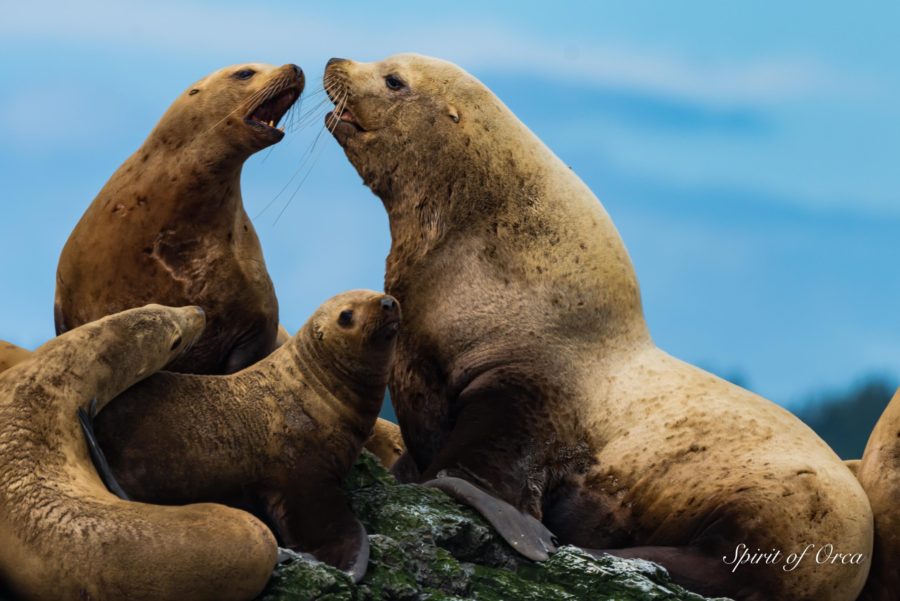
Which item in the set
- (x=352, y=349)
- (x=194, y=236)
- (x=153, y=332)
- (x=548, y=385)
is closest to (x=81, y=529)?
(x=153, y=332)

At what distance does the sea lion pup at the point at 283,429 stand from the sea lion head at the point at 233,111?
1.29m

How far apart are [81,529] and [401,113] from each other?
414cm

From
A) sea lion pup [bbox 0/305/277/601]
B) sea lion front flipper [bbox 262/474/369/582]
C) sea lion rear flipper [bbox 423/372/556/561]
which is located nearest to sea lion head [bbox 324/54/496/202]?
sea lion rear flipper [bbox 423/372/556/561]

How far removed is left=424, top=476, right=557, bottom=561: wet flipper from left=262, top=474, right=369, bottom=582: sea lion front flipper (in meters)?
0.88

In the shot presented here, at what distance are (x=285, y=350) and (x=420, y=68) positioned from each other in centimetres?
261

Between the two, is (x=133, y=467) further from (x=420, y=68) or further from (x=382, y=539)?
(x=420, y=68)

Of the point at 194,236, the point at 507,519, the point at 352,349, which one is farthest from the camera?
the point at 194,236

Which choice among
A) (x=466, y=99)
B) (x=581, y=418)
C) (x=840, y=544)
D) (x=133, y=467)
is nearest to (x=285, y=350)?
(x=133, y=467)

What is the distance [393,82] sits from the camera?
943 centimetres

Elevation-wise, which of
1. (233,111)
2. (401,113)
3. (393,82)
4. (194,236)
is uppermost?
(393,82)

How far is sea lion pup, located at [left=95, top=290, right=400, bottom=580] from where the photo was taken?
6688mm

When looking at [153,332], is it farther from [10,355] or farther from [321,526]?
[10,355]

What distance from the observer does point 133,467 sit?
262 inches

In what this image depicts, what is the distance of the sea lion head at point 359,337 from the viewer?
7484mm
